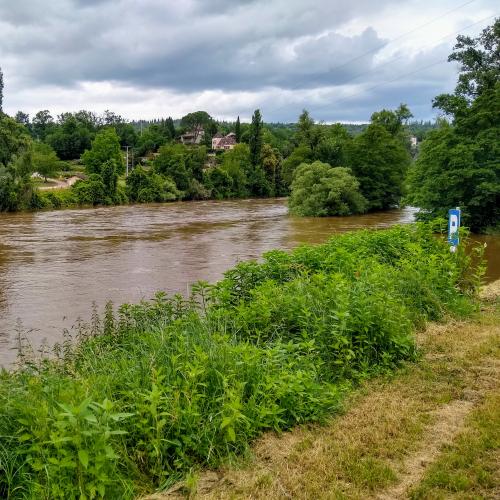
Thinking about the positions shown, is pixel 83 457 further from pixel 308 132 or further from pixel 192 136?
pixel 192 136

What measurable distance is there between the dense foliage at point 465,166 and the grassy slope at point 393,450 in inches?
958

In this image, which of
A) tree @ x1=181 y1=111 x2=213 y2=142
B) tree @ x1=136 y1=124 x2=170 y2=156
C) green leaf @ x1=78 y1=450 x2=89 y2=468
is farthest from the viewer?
tree @ x1=181 y1=111 x2=213 y2=142

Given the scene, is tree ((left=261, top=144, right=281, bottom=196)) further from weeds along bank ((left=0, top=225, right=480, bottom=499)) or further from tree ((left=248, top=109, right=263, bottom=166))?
weeds along bank ((left=0, top=225, right=480, bottom=499))

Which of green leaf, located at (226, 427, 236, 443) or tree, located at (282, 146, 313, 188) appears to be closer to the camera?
green leaf, located at (226, 427, 236, 443)

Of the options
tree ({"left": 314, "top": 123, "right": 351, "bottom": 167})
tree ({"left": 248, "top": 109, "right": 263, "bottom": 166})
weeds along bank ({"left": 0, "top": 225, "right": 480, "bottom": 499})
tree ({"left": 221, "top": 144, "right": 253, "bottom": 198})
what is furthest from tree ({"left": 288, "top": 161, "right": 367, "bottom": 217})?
tree ({"left": 248, "top": 109, "right": 263, "bottom": 166})

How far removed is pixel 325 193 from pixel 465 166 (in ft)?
54.0

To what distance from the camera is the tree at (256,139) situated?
88.2 m

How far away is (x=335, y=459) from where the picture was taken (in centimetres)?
386

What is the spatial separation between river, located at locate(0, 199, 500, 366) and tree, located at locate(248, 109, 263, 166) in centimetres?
4939

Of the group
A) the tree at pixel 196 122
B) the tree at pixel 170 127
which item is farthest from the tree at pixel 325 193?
the tree at pixel 196 122

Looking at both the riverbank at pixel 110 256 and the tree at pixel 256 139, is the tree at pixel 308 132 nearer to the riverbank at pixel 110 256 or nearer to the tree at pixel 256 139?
the riverbank at pixel 110 256

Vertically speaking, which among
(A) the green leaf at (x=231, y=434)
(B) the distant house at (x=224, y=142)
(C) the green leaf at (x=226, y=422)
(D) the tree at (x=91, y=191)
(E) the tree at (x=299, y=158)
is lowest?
(A) the green leaf at (x=231, y=434)

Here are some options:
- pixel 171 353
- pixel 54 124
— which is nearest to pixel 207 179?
pixel 54 124

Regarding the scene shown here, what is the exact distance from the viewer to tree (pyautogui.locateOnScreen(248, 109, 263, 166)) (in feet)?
289
